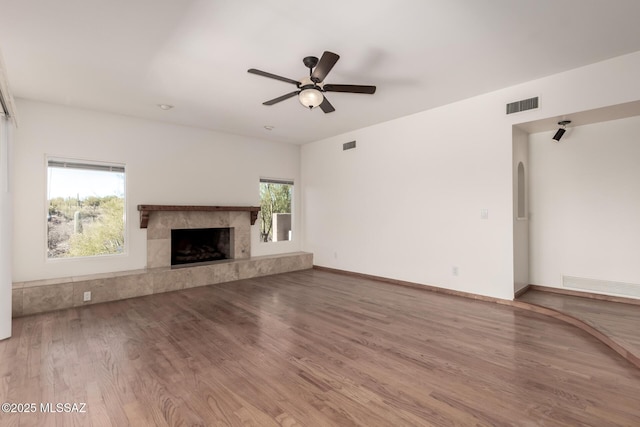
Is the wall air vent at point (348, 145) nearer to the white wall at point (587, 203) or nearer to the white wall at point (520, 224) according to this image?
the white wall at point (520, 224)

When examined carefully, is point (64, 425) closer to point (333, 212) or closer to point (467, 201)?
point (467, 201)

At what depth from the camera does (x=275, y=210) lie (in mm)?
7156

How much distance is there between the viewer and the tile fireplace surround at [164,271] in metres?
4.09

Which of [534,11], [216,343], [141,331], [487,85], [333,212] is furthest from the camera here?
[333,212]

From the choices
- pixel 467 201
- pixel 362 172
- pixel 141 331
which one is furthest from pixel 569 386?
pixel 362 172

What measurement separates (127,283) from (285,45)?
4.08 metres

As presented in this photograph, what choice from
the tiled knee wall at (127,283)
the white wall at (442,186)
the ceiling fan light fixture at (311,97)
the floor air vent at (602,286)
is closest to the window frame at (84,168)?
the tiled knee wall at (127,283)

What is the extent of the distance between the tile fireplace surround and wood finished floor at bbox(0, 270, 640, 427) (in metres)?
0.31

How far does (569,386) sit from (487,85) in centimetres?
349

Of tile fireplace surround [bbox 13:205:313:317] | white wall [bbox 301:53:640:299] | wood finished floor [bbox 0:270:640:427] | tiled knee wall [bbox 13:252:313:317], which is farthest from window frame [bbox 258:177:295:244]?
wood finished floor [bbox 0:270:640:427]

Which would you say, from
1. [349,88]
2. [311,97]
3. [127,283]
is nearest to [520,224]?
[349,88]

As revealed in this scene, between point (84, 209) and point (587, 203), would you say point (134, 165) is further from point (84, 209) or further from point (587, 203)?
point (587, 203)

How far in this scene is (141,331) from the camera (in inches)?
131

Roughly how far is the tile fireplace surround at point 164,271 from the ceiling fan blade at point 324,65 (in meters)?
3.65
